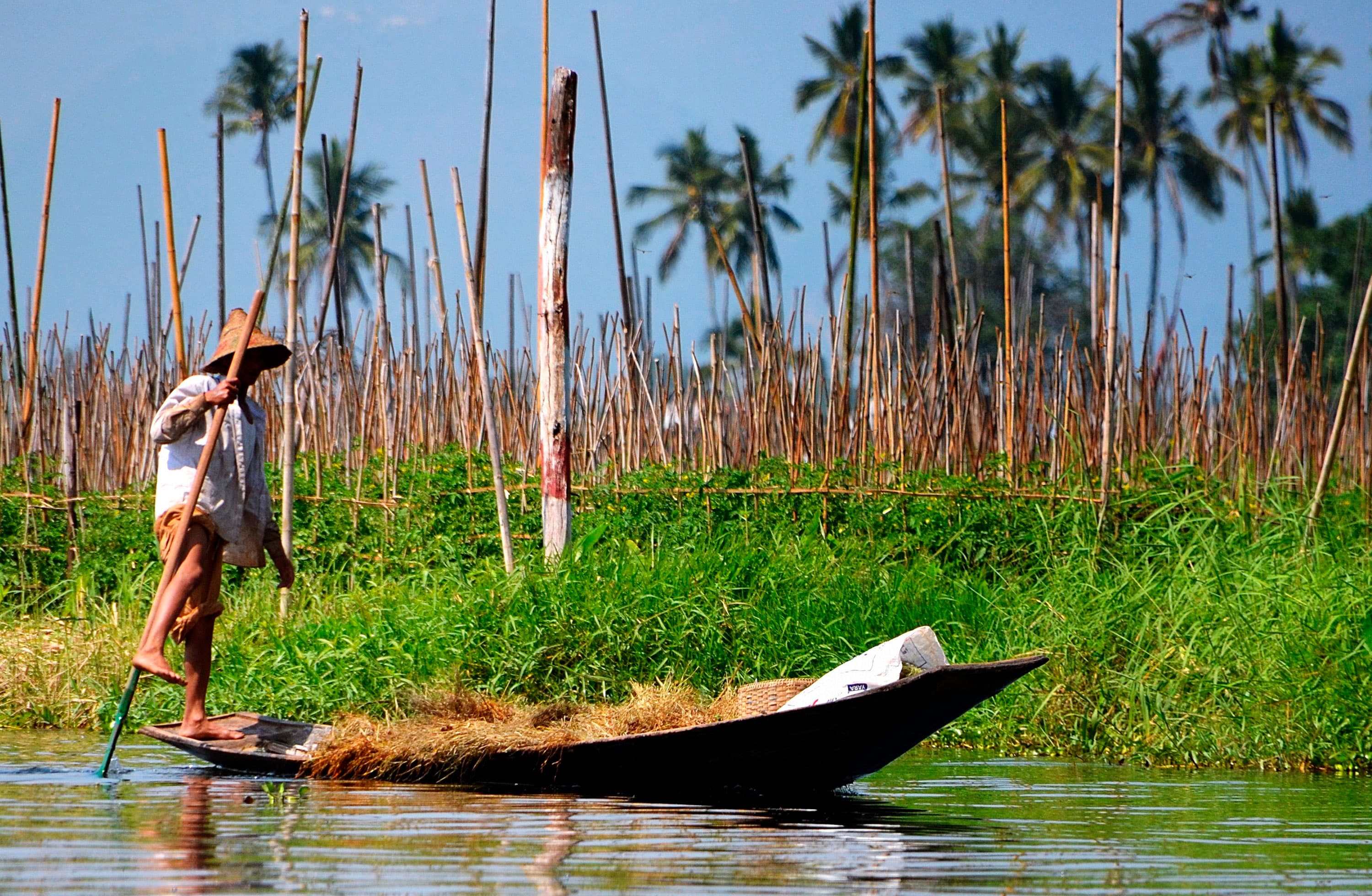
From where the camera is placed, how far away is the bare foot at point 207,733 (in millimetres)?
4516

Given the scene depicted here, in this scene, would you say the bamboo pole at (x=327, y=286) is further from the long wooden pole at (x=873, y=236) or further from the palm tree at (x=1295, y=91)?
the palm tree at (x=1295, y=91)

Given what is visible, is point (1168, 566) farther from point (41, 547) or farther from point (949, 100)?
point (949, 100)

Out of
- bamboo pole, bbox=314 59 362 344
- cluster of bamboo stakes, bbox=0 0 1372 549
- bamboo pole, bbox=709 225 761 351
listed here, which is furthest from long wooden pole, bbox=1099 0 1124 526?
bamboo pole, bbox=314 59 362 344

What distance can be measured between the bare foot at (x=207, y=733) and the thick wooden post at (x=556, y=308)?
2.15 meters

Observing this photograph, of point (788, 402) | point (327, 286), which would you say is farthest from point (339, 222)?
A: point (788, 402)

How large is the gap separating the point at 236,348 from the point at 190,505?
1.69ft

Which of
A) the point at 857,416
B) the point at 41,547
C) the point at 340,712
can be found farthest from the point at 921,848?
the point at 41,547

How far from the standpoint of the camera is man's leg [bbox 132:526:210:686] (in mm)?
4238

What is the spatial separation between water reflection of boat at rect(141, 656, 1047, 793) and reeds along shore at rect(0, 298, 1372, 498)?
10.8 ft

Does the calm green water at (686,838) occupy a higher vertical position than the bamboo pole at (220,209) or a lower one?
lower

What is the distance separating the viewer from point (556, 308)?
21.6 feet

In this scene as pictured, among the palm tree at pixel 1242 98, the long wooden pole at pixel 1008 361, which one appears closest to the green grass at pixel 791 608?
the long wooden pole at pixel 1008 361

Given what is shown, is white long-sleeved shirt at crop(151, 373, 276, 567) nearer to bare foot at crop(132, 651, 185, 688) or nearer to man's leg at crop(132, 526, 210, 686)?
man's leg at crop(132, 526, 210, 686)

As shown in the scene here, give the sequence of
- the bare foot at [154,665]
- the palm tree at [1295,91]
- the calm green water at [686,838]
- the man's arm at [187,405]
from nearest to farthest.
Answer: the calm green water at [686,838] → the bare foot at [154,665] → the man's arm at [187,405] → the palm tree at [1295,91]
